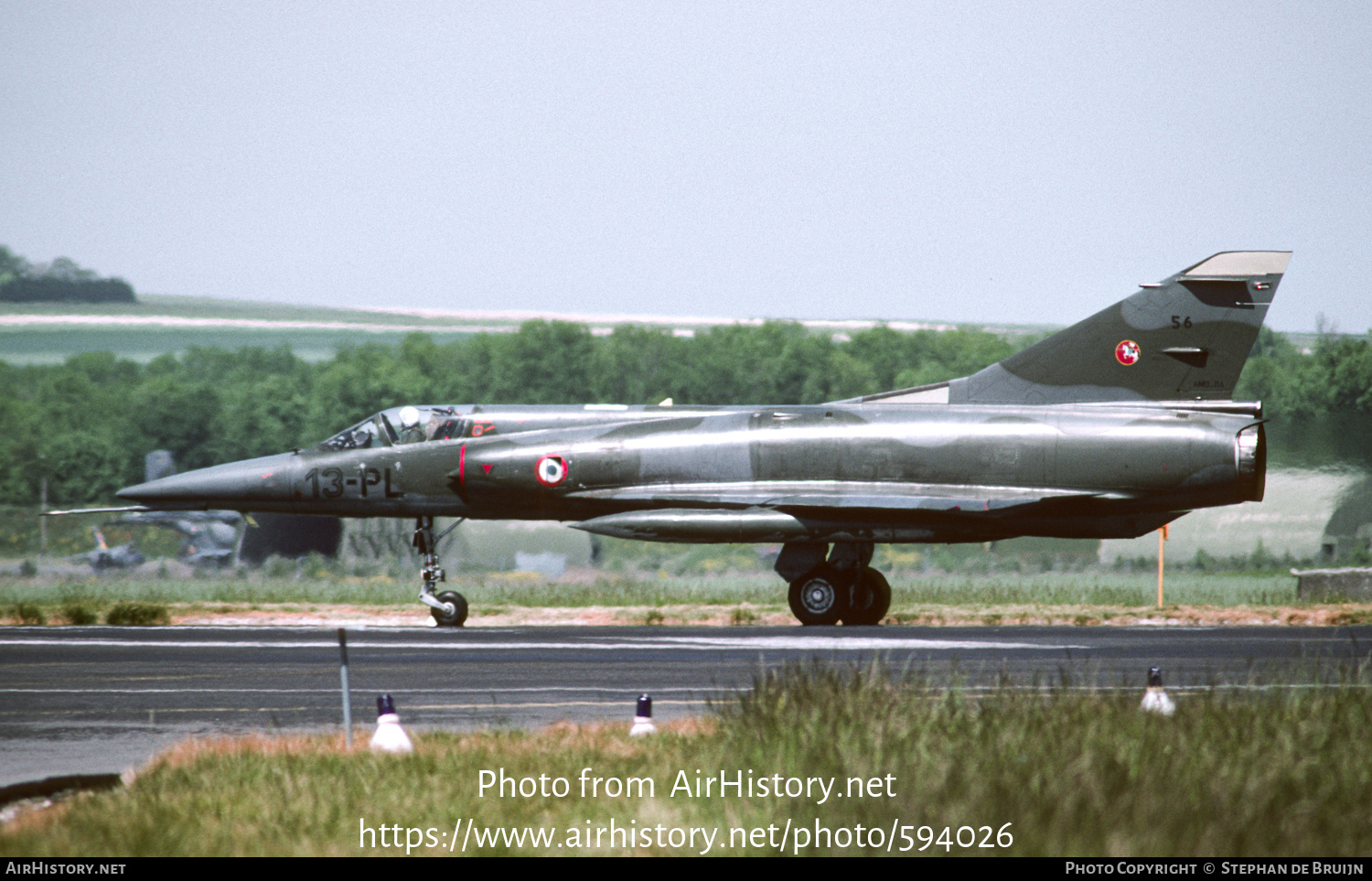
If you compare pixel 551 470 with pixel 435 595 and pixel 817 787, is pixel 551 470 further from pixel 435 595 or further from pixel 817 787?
pixel 817 787

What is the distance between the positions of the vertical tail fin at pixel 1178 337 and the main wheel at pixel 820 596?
3.91 metres

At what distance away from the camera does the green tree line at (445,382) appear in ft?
202

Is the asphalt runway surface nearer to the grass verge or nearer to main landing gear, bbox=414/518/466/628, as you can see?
main landing gear, bbox=414/518/466/628

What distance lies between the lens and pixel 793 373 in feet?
240

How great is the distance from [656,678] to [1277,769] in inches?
280

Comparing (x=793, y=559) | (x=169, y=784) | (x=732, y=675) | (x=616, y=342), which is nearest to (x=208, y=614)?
(x=793, y=559)

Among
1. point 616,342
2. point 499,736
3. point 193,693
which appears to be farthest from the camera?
point 616,342

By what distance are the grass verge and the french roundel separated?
12.0 m

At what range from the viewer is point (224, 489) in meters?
23.2

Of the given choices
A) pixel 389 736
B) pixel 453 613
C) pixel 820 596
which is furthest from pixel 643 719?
pixel 453 613

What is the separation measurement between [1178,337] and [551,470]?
31.2 ft

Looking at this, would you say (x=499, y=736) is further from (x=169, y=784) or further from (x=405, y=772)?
(x=169, y=784)

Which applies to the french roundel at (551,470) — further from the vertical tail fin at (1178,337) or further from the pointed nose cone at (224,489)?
the vertical tail fin at (1178,337)

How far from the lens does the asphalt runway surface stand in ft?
37.5
